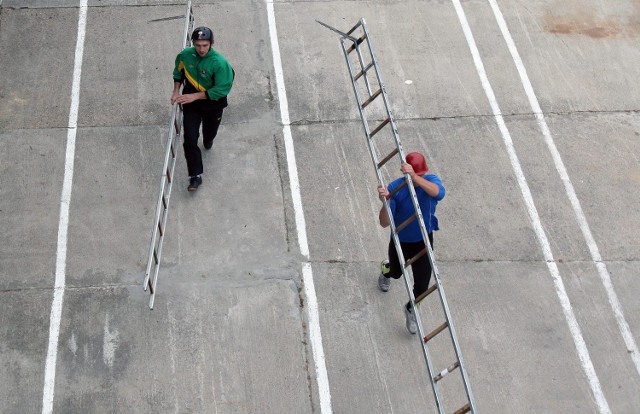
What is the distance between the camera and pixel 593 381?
7473 millimetres

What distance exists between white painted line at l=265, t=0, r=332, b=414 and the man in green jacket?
979mm

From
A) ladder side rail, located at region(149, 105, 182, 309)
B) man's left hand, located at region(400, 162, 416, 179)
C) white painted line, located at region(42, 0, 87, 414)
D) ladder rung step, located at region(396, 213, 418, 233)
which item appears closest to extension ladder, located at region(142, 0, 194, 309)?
ladder side rail, located at region(149, 105, 182, 309)

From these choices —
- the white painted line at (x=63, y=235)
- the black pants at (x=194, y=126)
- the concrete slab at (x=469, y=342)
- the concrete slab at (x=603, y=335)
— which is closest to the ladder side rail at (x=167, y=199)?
the black pants at (x=194, y=126)

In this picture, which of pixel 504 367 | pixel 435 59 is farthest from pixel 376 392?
pixel 435 59

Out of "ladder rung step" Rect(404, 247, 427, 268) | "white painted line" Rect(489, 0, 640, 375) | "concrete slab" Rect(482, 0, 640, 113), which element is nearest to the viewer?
"ladder rung step" Rect(404, 247, 427, 268)

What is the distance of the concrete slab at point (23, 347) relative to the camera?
23.4 ft

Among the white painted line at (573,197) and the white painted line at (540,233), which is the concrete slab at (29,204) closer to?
the white painted line at (540,233)

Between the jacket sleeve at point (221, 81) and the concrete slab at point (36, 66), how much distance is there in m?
2.23

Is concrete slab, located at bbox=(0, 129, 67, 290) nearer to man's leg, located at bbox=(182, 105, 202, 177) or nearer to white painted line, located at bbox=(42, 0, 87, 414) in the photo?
white painted line, located at bbox=(42, 0, 87, 414)

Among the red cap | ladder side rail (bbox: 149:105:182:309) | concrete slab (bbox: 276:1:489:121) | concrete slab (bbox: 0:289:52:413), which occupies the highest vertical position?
the red cap

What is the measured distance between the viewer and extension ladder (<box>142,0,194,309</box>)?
24.6 feet

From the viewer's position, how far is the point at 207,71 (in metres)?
8.10

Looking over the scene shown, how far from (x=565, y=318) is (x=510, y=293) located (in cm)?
55

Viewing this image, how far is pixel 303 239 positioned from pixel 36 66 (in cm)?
415
